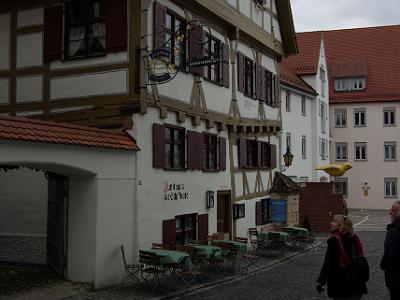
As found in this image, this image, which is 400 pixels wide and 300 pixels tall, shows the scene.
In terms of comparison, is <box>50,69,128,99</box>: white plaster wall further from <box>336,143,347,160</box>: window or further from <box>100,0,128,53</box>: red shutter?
<box>336,143,347,160</box>: window

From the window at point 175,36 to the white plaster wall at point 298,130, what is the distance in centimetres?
1921

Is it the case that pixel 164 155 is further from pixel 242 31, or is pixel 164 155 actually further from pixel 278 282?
pixel 242 31

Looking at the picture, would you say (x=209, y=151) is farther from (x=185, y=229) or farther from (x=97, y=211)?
(x=97, y=211)

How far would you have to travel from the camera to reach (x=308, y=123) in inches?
1495

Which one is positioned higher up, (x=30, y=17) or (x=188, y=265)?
(x=30, y=17)

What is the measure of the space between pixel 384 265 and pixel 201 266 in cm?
705

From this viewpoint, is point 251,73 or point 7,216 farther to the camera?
point 251,73

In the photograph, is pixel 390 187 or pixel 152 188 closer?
pixel 152 188

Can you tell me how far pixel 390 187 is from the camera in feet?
148

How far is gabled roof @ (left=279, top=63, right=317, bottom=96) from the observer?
33.5m

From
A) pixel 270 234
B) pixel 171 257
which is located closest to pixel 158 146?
pixel 171 257

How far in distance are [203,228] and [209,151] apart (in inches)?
87.7

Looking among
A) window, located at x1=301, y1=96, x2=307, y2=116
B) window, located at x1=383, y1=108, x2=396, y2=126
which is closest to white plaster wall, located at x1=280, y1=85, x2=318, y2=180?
window, located at x1=301, y1=96, x2=307, y2=116

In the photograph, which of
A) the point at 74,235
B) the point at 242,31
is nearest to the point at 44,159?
the point at 74,235
